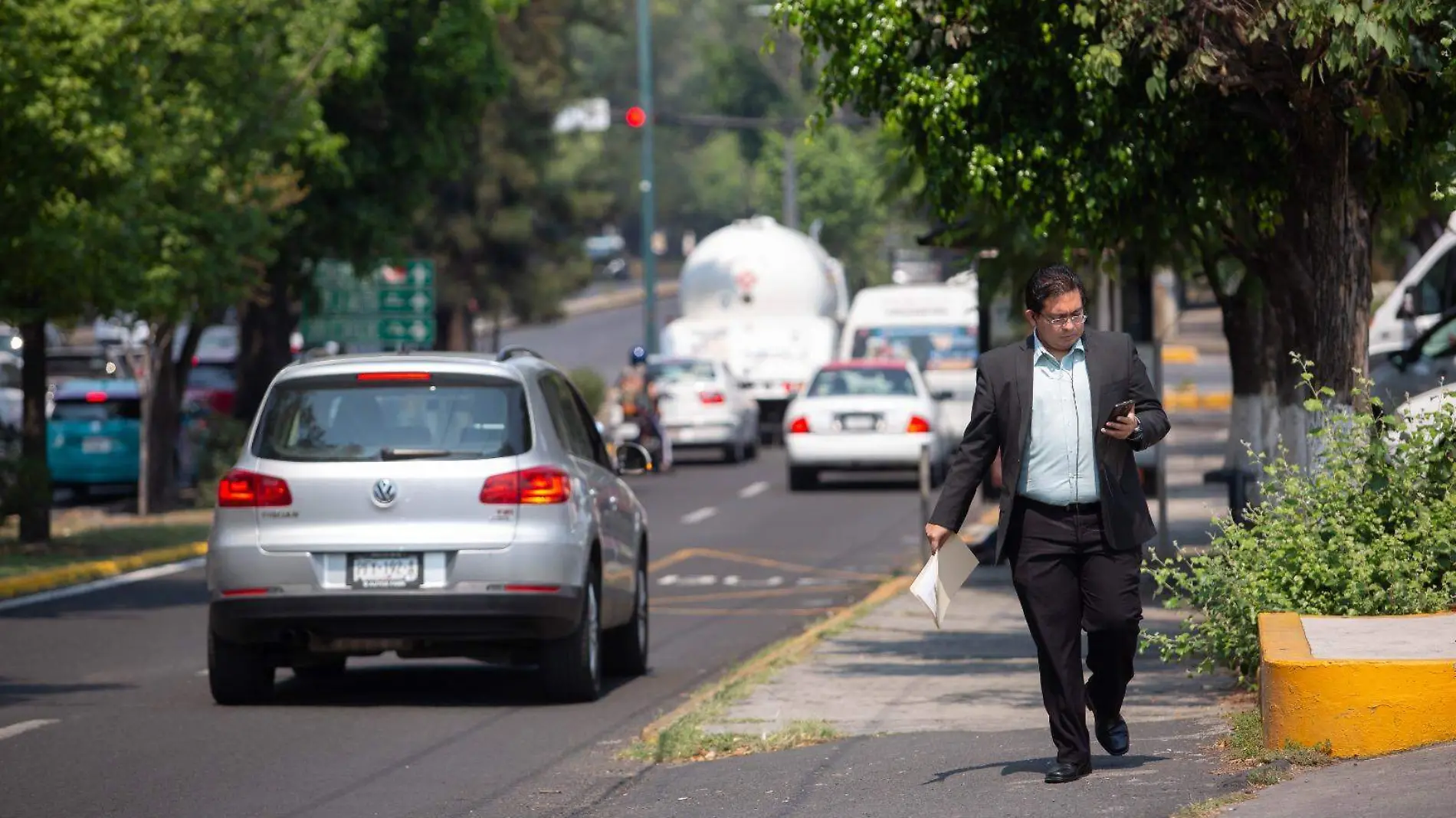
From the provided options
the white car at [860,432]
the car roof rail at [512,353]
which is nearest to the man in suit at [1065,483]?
the car roof rail at [512,353]

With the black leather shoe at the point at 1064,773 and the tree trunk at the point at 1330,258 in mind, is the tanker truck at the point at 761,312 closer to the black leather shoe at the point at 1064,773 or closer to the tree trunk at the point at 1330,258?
the tree trunk at the point at 1330,258

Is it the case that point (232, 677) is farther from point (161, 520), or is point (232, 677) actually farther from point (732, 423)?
point (732, 423)

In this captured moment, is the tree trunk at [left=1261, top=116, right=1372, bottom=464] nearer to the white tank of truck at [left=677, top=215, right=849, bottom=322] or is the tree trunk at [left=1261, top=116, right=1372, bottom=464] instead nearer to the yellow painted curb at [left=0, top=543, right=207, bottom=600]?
the yellow painted curb at [left=0, top=543, right=207, bottom=600]

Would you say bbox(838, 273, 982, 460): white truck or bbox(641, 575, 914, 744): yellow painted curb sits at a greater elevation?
bbox(838, 273, 982, 460): white truck

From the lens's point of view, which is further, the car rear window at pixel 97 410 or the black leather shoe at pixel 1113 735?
the car rear window at pixel 97 410

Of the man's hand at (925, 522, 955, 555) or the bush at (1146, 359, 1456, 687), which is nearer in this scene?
the man's hand at (925, 522, 955, 555)

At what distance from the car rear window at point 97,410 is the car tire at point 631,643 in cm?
1765

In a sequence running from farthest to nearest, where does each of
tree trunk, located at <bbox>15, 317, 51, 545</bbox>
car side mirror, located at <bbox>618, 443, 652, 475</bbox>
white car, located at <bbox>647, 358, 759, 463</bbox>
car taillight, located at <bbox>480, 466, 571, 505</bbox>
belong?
1. white car, located at <bbox>647, 358, 759, 463</bbox>
2. tree trunk, located at <bbox>15, 317, 51, 545</bbox>
3. car side mirror, located at <bbox>618, 443, 652, 475</bbox>
4. car taillight, located at <bbox>480, 466, 571, 505</bbox>

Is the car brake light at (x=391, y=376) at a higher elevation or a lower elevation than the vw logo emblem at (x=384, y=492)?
higher

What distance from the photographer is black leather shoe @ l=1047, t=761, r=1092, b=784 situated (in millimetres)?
7781

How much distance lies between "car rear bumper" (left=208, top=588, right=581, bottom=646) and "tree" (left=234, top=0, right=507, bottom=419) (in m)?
19.6

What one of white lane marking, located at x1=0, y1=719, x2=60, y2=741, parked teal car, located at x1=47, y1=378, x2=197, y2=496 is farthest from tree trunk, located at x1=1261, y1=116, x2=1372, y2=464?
parked teal car, located at x1=47, y1=378, x2=197, y2=496

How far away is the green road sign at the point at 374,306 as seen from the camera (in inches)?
1261

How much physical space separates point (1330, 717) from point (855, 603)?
9703 mm
